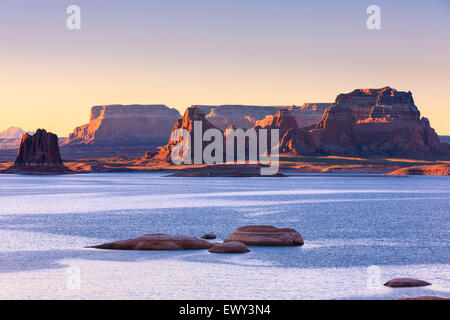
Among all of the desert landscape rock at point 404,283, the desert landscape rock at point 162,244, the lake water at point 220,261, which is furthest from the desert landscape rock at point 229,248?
the desert landscape rock at point 404,283

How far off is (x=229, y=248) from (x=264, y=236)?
418 centimetres

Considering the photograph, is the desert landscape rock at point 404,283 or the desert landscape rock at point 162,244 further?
the desert landscape rock at point 162,244

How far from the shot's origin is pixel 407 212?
121 meters

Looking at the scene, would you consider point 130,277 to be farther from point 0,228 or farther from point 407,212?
point 407,212

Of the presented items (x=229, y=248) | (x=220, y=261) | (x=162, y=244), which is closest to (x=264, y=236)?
(x=229, y=248)

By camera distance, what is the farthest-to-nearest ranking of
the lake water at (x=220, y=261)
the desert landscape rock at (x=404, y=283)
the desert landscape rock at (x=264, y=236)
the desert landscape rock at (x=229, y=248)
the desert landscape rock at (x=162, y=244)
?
the desert landscape rock at (x=264, y=236) → the desert landscape rock at (x=162, y=244) → the desert landscape rock at (x=229, y=248) → the lake water at (x=220, y=261) → the desert landscape rock at (x=404, y=283)

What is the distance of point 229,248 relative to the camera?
5775cm

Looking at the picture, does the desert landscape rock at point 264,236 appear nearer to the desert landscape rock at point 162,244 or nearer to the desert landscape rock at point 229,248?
the desert landscape rock at point 229,248

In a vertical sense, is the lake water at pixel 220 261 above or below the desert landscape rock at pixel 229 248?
below

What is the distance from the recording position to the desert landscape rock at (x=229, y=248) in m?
57.3

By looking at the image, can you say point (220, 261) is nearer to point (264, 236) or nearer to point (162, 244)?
point (162, 244)

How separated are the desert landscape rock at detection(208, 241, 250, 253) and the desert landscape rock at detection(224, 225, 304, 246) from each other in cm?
233

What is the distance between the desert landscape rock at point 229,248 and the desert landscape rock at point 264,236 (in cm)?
233
